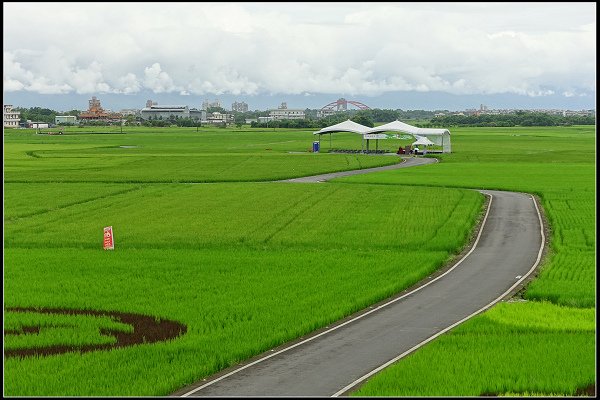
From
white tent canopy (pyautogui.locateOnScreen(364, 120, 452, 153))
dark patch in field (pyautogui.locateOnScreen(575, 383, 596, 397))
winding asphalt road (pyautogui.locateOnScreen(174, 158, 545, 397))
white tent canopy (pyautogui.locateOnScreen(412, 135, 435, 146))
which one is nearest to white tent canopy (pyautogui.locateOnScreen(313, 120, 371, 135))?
white tent canopy (pyautogui.locateOnScreen(364, 120, 452, 153))

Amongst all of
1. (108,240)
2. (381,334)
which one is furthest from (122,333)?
(108,240)

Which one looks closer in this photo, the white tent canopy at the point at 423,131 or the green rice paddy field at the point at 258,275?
the green rice paddy field at the point at 258,275

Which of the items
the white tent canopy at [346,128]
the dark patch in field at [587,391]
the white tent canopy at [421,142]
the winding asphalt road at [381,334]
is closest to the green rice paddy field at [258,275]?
the dark patch in field at [587,391]

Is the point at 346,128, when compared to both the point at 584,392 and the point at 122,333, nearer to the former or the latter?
the point at 122,333

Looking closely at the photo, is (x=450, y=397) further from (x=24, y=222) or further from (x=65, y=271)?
(x=24, y=222)

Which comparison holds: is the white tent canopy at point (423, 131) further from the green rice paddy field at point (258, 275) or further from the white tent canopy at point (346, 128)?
the green rice paddy field at point (258, 275)
